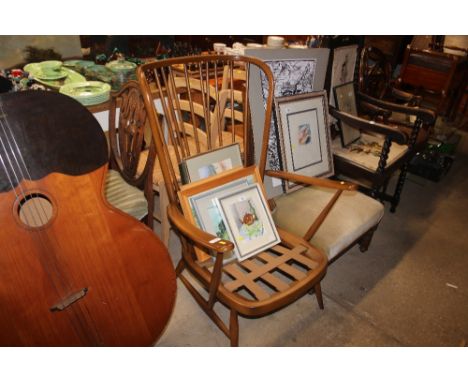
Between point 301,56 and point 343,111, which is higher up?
point 301,56

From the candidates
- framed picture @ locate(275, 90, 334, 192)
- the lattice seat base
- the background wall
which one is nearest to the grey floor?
the lattice seat base

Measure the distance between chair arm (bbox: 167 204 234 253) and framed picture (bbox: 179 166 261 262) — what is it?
0.09 meters

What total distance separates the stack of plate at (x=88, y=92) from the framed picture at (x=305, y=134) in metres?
0.90

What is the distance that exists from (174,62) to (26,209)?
0.76m

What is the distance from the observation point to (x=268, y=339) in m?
1.57

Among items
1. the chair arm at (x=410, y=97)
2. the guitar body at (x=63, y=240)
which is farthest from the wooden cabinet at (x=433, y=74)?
the guitar body at (x=63, y=240)

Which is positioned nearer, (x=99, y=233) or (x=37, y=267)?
(x=37, y=267)

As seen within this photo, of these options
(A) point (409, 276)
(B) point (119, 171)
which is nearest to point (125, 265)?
(B) point (119, 171)

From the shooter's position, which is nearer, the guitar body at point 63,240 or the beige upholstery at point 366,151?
the guitar body at point 63,240

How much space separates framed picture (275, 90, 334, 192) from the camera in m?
1.78

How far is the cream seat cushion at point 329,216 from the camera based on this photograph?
1.53 meters

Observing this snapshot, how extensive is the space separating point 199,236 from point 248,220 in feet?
1.35

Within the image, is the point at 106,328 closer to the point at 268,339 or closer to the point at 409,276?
the point at 268,339

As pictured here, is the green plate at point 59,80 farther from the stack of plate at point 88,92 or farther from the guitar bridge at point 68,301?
the guitar bridge at point 68,301
